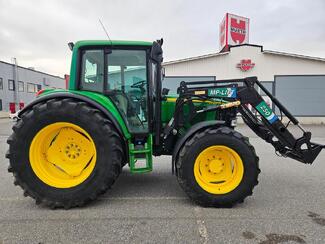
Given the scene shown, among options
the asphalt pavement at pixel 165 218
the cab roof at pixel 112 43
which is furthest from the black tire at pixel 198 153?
the cab roof at pixel 112 43

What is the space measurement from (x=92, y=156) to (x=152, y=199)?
105 cm

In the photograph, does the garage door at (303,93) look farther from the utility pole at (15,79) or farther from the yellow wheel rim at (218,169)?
the utility pole at (15,79)

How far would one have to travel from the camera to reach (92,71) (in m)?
4.15

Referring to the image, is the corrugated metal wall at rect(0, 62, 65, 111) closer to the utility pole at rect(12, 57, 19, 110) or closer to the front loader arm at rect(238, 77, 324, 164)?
the utility pole at rect(12, 57, 19, 110)

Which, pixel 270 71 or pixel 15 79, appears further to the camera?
pixel 15 79

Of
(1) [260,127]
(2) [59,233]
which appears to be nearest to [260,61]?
(1) [260,127]

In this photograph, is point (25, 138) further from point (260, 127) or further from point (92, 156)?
point (260, 127)

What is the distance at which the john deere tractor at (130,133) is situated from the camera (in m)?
3.75

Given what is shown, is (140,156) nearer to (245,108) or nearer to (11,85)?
(245,108)

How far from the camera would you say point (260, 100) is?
423cm

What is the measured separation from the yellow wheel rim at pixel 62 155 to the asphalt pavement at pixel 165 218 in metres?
0.43

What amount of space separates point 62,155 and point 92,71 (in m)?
1.26

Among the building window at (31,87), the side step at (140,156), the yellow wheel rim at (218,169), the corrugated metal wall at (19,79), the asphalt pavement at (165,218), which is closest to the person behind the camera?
the asphalt pavement at (165,218)

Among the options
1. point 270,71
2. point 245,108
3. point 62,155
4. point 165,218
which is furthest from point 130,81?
point 270,71
